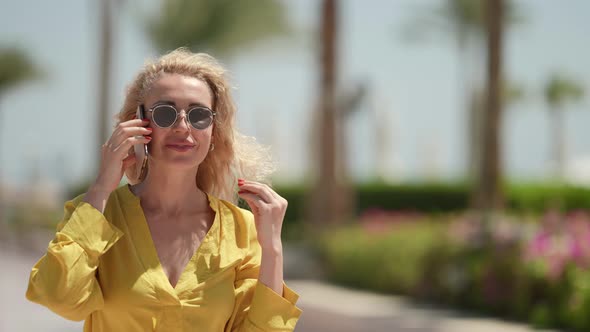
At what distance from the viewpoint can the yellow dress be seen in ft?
6.00

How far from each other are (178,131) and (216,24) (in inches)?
939

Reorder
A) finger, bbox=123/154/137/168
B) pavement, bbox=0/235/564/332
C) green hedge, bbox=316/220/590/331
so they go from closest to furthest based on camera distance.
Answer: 1. finger, bbox=123/154/137/168
2. pavement, bbox=0/235/564/332
3. green hedge, bbox=316/220/590/331

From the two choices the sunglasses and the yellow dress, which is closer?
the yellow dress

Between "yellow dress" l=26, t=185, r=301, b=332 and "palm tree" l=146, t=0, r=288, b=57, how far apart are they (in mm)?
23136

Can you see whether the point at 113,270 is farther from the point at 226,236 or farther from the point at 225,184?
the point at 225,184

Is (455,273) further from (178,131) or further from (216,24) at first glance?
(216,24)

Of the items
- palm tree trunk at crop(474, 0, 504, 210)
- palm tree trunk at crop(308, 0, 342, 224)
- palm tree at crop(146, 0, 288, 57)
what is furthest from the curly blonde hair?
palm tree at crop(146, 0, 288, 57)

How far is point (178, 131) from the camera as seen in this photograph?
79.3 inches

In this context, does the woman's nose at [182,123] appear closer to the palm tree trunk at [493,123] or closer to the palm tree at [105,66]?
the palm tree trunk at [493,123]

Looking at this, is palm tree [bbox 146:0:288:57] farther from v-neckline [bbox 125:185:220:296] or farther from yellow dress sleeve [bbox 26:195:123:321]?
yellow dress sleeve [bbox 26:195:123:321]

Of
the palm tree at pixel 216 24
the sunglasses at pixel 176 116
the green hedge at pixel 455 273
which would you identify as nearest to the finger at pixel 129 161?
the sunglasses at pixel 176 116

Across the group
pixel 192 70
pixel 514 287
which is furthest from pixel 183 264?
pixel 514 287

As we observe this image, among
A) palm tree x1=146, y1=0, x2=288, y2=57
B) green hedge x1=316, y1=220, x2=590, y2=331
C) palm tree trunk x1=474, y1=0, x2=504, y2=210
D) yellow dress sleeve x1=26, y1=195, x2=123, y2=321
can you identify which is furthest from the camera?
palm tree x1=146, y1=0, x2=288, y2=57

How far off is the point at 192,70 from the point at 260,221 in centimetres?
43
